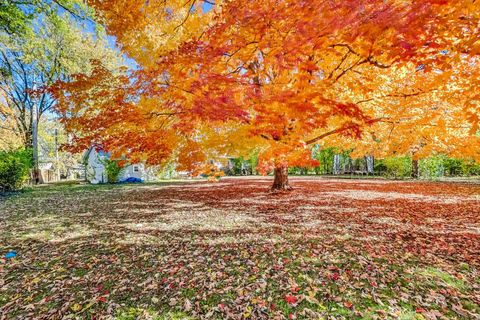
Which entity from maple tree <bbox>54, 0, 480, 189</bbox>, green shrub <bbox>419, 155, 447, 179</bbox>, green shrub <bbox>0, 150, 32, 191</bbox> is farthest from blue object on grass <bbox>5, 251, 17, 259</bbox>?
green shrub <bbox>419, 155, 447, 179</bbox>

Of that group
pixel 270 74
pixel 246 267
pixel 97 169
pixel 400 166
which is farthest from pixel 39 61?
pixel 400 166

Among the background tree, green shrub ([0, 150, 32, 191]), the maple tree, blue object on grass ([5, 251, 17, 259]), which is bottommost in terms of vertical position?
blue object on grass ([5, 251, 17, 259])

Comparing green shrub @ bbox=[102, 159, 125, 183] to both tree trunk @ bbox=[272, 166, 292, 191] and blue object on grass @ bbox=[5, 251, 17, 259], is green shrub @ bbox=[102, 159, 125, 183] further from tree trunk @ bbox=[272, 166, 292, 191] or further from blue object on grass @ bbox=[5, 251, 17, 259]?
blue object on grass @ bbox=[5, 251, 17, 259]

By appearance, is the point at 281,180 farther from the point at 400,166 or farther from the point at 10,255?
the point at 400,166

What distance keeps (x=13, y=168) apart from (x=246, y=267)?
1835cm

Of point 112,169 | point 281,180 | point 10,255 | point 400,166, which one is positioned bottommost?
point 10,255

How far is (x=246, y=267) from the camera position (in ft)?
14.1

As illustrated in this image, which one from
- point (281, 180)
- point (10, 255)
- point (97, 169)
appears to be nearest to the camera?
point (10, 255)

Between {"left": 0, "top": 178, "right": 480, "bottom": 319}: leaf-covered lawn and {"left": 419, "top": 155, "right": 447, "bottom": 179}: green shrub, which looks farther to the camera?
{"left": 419, "top": 155, "right": 447, "bottom": 179}: green shrub

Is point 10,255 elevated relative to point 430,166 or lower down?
lower down

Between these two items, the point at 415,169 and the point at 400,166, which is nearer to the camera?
the point at 415,169

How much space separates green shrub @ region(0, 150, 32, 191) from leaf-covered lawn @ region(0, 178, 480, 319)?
968 centimetres

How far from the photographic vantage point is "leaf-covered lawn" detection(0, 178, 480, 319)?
3182mm

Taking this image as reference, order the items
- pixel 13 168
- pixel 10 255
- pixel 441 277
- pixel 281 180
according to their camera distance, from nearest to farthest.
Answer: pixel 441 277, pixel 10 255, pixel 281 180, pixel 13 168
